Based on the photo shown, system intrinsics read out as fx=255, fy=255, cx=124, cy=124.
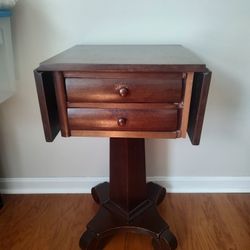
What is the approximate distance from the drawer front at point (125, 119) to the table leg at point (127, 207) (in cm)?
20

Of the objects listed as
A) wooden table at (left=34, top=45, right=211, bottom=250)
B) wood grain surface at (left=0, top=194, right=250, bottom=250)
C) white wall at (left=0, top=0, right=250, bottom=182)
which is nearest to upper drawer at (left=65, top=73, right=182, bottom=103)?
wooden table at (left=34, top=45, right=211, bottom=250)

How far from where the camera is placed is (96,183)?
4.59 feet

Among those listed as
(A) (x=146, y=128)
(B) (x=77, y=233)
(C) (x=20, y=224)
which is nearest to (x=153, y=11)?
(A) (x=146, y=128)

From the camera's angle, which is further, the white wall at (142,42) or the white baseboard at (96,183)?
the white baseboard at (96,183)

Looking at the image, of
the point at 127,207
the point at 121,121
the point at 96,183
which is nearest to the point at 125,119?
the point at 121,121

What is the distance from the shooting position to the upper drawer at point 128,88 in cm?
73

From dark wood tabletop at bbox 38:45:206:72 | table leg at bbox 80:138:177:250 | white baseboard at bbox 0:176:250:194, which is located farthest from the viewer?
white baseboard at bbox 0:176:250:194

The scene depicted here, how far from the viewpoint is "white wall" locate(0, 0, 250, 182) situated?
1086 millimetres

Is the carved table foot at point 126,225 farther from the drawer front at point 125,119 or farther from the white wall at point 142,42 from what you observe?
the drawer front at point 125,119

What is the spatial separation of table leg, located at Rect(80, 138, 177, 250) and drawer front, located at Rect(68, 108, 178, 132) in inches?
7.8

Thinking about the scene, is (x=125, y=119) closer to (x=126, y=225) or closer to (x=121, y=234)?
(x=126, y=225)

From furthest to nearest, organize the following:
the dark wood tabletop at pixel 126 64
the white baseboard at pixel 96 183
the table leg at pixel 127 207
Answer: the white baseboard at pixel 96 183 < the table leg at pixel 127 207 < the dark wood tabletop at pixel 126 64

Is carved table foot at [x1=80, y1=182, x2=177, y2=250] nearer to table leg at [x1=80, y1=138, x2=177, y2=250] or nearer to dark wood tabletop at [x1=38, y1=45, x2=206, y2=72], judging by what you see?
table leg at [x1=80, y1=138, x2=177, y2=250]

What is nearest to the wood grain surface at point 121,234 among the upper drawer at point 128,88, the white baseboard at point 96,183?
the white baseboard at point 96,183
